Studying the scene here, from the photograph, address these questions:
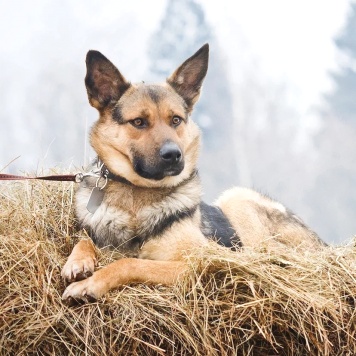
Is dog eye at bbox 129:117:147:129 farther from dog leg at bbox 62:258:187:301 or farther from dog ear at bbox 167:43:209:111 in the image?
dog leg at bbox 62:258:187:301

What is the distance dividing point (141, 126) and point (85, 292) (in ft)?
5.02

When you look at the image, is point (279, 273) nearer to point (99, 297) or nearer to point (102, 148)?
point (99, 297)

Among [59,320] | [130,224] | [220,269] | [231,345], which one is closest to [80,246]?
[130,224]

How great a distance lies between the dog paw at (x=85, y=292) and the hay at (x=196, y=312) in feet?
0.18

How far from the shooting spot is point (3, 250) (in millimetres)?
4355

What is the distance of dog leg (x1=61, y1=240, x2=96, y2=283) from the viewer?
161 inches

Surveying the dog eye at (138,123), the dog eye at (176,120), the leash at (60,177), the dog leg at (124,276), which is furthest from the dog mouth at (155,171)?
the dog leg at (124,276)

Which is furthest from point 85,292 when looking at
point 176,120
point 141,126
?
point 176,120

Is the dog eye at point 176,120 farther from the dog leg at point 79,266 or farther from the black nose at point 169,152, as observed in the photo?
the dog leg at point 79,266

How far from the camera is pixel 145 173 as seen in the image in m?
4.74

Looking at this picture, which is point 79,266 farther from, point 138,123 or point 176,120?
point 176,120

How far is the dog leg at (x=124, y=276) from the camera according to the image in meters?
3.92

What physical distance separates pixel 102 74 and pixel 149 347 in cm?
230

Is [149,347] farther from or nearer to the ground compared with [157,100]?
nearer to the ground
